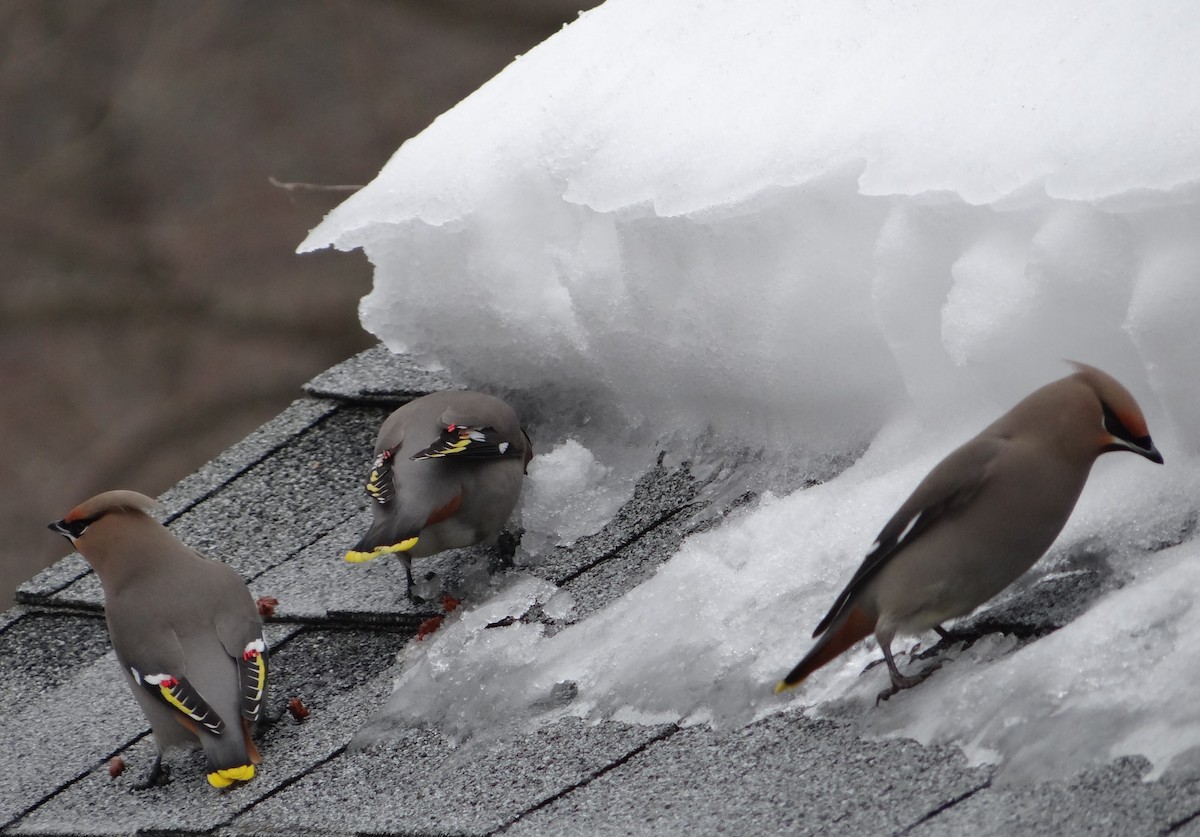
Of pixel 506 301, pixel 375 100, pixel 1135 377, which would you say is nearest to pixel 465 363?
pixel 506 301

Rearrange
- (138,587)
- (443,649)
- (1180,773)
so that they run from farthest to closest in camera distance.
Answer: (138,587), (443,649), (1180,773)

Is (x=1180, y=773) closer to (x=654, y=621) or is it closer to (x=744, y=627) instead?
(x=744, y=627)

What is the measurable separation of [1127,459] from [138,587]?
183 cm

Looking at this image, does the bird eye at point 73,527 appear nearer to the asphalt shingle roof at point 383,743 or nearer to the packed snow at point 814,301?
the asphalt shingle roof at point 383,743

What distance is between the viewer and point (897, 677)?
7.34 ft

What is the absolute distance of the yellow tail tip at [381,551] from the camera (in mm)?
2957

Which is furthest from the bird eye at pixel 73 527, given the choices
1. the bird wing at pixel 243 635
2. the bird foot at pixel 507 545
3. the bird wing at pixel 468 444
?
the bird foot at pixel 507 545

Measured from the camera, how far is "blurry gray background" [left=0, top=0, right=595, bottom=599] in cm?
1362

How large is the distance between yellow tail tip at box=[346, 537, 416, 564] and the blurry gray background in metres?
10.6

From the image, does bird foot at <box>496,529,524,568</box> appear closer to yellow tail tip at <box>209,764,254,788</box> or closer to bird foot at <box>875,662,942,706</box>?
yellow tail tip at <box>209,764,254,788</box>

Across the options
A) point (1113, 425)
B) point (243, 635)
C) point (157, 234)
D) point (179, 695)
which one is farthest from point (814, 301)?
point (157, 234)

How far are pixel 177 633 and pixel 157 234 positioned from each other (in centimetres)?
1151

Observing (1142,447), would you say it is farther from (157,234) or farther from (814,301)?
A: (157,234)

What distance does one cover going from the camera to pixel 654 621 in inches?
101
